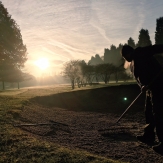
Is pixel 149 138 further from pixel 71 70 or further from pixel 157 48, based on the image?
pixel 71 70

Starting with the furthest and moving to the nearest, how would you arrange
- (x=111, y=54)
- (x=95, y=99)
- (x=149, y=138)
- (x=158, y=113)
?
(x=111, y=54) < (x=95, y=99) < (x=149, y=138) < (x=158, y=113)

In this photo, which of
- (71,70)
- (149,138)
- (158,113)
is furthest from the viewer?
(71,70)

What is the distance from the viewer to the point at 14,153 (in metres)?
5.97

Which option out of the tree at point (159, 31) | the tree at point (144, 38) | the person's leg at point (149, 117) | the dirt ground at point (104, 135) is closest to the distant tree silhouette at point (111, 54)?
the tree at point (144, 38)

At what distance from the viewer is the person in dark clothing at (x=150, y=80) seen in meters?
4.01

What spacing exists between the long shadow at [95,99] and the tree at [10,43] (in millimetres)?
6901

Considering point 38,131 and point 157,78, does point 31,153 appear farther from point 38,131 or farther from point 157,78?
point 157,78

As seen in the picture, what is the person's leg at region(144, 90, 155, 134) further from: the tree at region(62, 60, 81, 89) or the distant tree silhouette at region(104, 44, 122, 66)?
the distant tree silhouette at region(104, 44, 122, 66)

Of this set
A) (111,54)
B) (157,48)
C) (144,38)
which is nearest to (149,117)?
(157,48)

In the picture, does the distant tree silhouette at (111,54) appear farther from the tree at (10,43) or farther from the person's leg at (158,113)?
the person's leg at (158,113)

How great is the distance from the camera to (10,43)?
82.9ft

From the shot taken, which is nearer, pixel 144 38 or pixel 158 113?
pixel 158 113

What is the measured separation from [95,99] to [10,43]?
14.2 metres

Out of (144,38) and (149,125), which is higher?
(144,38)
